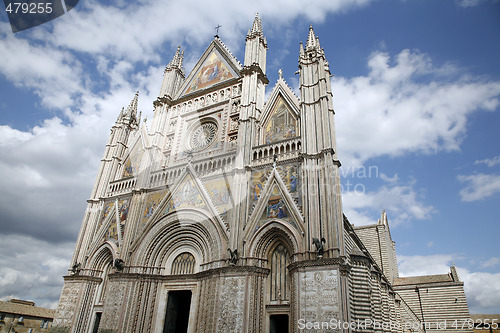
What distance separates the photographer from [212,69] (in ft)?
84.6

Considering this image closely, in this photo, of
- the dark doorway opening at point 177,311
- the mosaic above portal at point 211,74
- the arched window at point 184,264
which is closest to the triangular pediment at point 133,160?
the mosaic above portal at point 211,74

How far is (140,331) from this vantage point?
1697 cm

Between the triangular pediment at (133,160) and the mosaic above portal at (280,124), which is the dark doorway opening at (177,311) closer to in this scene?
A: the triangular pediment at (133,160)

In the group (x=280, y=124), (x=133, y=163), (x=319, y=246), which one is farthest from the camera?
(x=133, y=163)

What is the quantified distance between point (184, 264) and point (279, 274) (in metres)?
6.07

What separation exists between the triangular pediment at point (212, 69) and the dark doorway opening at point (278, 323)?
16.3 meters

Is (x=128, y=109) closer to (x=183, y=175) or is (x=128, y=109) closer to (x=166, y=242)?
(x=183, y=175)

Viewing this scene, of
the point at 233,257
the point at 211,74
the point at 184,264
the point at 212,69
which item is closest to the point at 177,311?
the point at 184,264

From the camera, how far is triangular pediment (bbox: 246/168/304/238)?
51.1 ft

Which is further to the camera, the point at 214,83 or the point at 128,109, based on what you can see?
the point at 128,109

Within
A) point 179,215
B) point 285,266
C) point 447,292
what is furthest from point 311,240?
point 447,292

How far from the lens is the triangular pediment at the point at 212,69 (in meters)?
24.6

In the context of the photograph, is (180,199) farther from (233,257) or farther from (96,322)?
(96,322)

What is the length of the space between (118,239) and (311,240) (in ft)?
41.2
